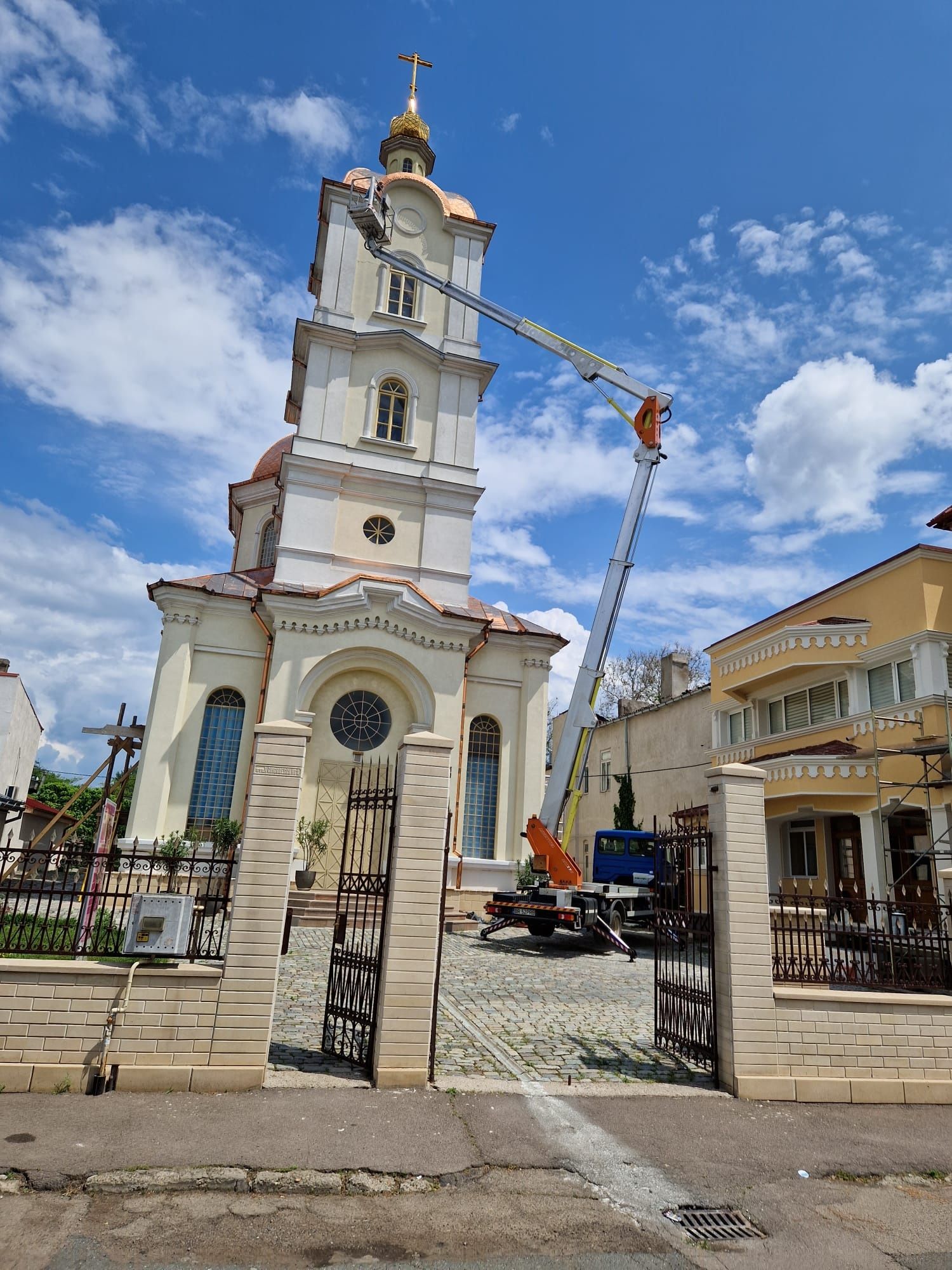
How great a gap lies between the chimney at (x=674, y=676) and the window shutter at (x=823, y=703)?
10.6 metres

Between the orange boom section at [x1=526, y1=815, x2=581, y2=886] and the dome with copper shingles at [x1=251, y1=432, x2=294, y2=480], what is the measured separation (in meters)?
18.0

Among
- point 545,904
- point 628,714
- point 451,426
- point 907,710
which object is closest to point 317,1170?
point 545,904

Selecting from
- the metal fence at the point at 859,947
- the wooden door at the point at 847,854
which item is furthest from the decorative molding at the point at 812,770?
the metal fence at the point at 859,947

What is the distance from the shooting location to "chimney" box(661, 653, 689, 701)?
3266 cm

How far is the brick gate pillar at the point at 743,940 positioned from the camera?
7.11 metres

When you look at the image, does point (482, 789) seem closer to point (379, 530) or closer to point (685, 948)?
point (379, 530)

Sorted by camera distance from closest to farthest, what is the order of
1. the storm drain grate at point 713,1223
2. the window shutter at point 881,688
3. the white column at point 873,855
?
the storm drain grate at point 713,1223 → the white column at point 873,855 → the window shutter at point 881,688

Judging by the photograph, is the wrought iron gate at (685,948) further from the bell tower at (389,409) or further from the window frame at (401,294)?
the window frame at (401,294)

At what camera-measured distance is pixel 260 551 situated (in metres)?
30.0

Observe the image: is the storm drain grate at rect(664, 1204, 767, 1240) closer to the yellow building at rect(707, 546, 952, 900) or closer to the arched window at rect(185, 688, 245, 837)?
the yellow building at rect(707, 546, 952, 900)

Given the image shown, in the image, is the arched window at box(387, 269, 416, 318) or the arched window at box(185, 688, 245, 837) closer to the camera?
the arched window at box(185, 688, 245, 837)

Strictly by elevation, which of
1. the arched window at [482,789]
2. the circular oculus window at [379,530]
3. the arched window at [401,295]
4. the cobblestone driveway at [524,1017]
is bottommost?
the cobblestone driveway at [524,1017]

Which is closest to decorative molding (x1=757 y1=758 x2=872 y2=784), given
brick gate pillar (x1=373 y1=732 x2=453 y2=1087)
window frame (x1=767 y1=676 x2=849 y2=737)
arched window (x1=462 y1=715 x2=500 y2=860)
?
window frame (x1=767 y1=676 x2=849 y2=737)

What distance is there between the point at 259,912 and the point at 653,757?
87.1 ft
